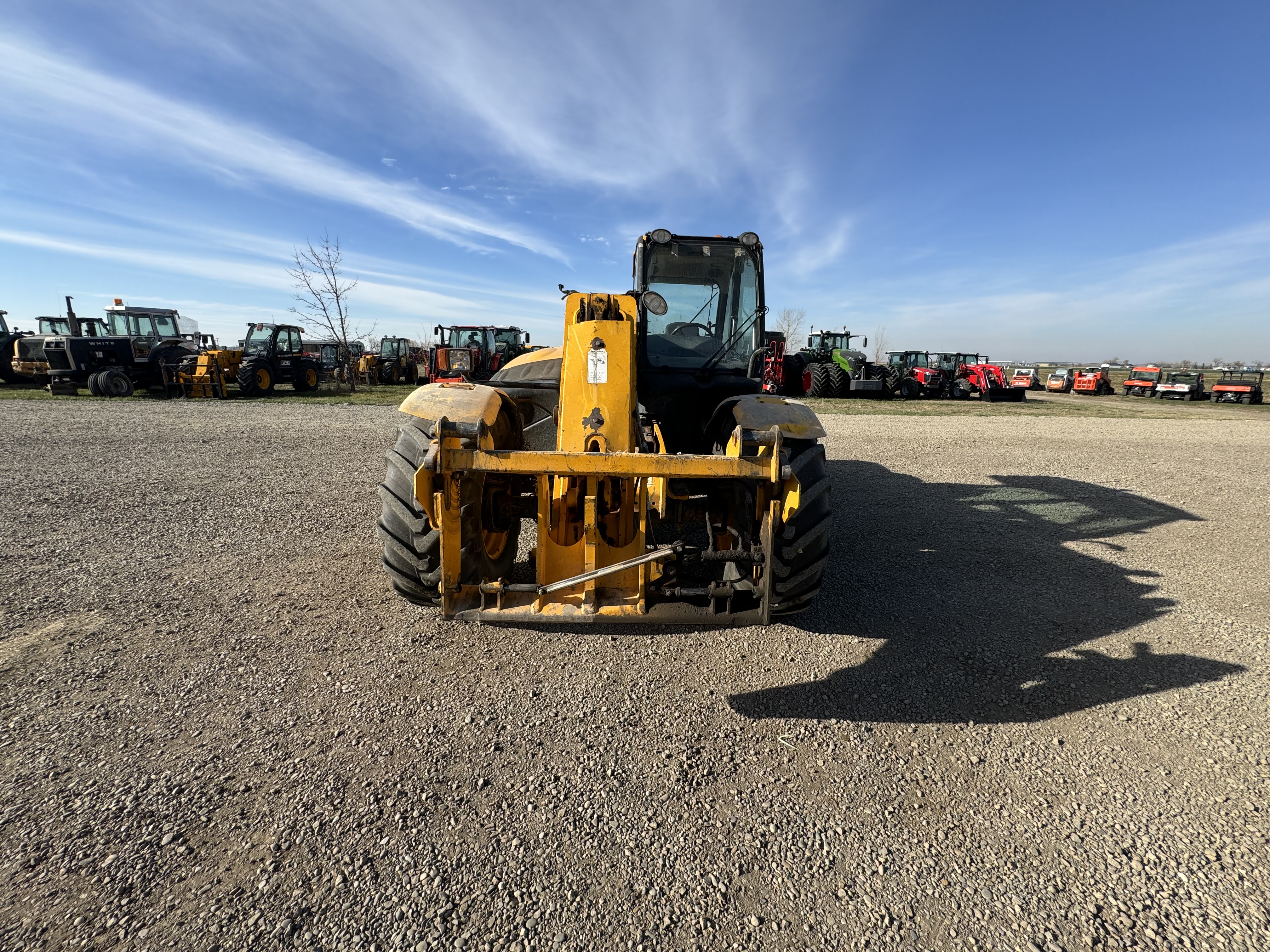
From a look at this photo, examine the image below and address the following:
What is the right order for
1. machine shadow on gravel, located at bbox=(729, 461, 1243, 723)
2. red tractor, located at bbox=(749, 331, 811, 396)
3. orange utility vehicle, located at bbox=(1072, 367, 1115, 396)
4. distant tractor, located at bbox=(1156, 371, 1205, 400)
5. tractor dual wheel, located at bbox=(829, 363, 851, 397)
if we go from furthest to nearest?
1. orange utility vehicle, located at bbox=(1072, 367, 1115, 396)
2. distant tractor, located at bbox=(1156, 371, 1205, 400)
3. tractor dual wheel, located at bbox=(829, 363, 851, 397)
4. red tractor, located at bbox=(749, 331, 811, 396)
5. machine shadow on gravel, located at bbox=(729, 461, 1243, 723)

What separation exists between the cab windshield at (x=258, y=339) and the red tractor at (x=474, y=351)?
4.92 meters

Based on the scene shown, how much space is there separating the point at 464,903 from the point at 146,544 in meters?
4.32

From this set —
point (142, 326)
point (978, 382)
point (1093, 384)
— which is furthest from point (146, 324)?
point (1093, 384)

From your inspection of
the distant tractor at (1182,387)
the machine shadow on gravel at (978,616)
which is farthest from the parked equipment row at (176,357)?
the distant tractor at (1182,387)

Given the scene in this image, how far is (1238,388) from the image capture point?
2916cm

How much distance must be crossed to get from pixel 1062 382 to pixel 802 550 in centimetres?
4066

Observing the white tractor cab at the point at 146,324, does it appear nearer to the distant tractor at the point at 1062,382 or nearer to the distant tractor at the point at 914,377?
the distant tractor at the point at 914,377

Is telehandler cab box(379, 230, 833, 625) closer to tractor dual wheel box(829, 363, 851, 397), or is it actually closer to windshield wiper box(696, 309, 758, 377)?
windshield wiper box(696, 309, 758, 377)

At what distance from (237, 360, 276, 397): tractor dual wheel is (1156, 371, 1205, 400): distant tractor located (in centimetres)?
4065

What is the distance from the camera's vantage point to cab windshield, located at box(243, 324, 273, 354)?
18234mm

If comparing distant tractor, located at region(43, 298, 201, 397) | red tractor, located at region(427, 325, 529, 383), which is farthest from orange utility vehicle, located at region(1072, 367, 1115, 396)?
distant tractor, located at region(43, 298, 201, 397)

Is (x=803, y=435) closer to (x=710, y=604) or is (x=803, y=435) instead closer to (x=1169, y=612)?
(x=710, y=604)

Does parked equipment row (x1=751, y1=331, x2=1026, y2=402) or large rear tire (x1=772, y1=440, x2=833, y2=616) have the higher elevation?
parked equipment row (x1=751, y1=331, x2=1026, y2=402)

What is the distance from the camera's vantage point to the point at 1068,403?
24.2 meters
